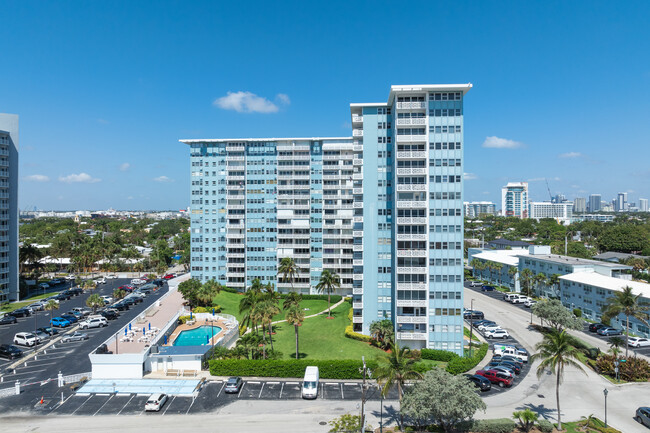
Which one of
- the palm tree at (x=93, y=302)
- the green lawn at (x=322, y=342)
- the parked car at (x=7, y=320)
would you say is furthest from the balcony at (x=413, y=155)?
the parked car at (x=7, y=320)

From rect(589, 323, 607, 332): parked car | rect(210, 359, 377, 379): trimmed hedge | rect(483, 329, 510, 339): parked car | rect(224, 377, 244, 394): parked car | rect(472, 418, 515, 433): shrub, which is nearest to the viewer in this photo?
rect(472, 418, 515, 433): shrub

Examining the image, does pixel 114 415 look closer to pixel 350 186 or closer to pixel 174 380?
pixel 174 380

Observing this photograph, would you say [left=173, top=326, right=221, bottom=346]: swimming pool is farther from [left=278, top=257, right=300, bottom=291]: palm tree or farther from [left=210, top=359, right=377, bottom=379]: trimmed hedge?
[left=278, top=257, right=300, bottom=291]: palm tree

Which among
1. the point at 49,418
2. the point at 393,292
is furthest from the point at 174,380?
the point at 393,292

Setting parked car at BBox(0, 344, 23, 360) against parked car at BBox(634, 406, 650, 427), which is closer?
parked car at BBox(634, 406, 650, 427)

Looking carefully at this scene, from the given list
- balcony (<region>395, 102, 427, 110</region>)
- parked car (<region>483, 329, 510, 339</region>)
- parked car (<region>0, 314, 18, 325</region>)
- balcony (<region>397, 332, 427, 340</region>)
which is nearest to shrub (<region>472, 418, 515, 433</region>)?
balcony (<region>397, 332, 427, 340</region>)
